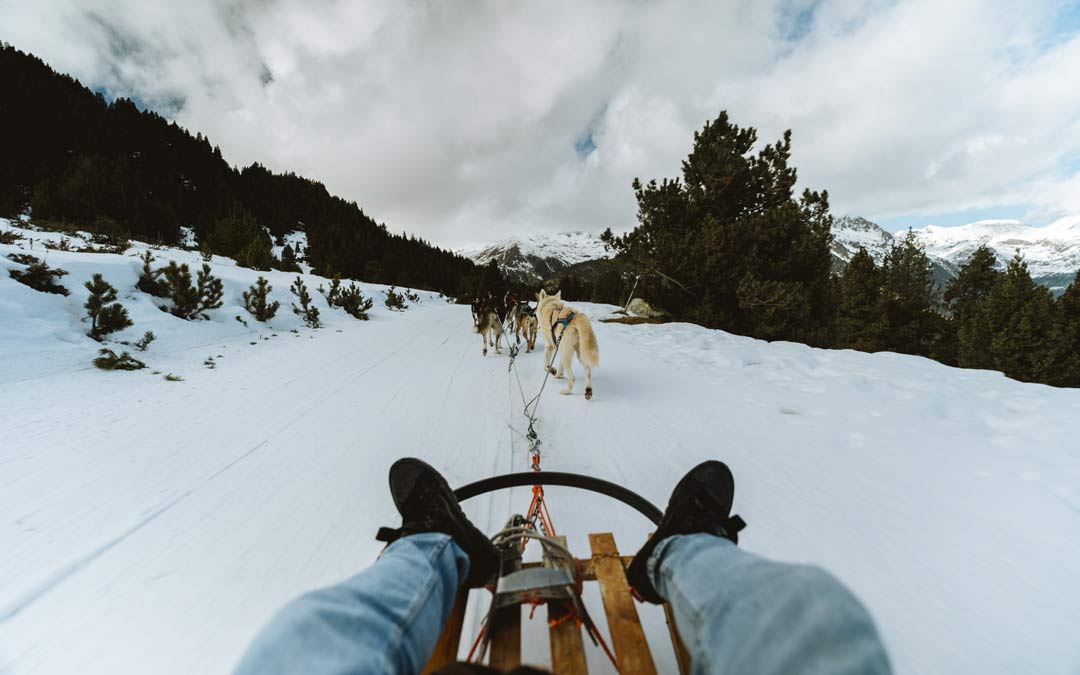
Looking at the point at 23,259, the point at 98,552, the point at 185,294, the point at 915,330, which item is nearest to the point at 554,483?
the point at 98,552

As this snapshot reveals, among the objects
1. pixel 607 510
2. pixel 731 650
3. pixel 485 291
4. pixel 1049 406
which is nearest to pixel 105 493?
pixel 607 510

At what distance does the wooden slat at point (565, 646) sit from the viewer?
1.20 m

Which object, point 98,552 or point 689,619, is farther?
point 98,552

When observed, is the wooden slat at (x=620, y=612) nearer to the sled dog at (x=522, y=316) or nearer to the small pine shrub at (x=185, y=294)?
the sled dog at (x=522, y=316)

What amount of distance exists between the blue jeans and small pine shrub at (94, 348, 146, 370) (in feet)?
20.4

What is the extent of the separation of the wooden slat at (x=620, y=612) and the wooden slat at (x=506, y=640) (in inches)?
13.9

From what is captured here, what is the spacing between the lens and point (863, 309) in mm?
20688

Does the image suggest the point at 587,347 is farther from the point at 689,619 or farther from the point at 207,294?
the point at 207,294

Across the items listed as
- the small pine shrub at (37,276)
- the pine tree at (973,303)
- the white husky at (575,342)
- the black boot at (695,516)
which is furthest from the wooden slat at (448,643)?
the pine tree at (973,303)

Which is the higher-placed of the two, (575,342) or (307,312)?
(575,342)

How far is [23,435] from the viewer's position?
3.10m

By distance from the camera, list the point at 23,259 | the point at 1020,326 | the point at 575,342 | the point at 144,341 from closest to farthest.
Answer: the point at 575,342, the point at 144,341, the point at 23,259, the point at 1020,326

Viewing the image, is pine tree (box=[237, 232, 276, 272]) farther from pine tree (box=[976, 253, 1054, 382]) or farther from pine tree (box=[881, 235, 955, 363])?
pine tree (box=[881, 235, 955, 363])

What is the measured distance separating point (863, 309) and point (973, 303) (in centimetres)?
664
